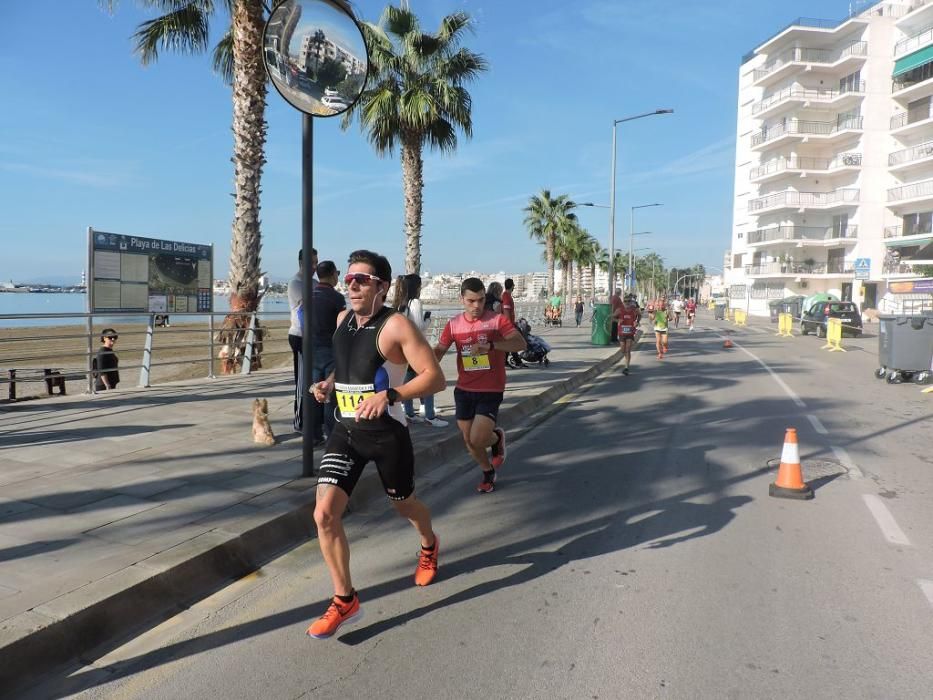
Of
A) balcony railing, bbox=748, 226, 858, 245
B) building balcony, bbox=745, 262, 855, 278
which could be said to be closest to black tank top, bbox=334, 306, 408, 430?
building balcony, bbox=745, 262, 855, 278

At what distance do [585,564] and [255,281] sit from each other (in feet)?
35.8

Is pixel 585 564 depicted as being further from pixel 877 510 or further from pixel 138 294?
pixel 138 294

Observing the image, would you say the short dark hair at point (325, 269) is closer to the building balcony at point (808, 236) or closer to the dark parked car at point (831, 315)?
the dark parked car at point (831, 315)

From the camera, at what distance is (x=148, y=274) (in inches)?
464

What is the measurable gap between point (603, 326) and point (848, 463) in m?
15.8

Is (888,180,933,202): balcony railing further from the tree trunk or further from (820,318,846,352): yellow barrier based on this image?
the tree trunk

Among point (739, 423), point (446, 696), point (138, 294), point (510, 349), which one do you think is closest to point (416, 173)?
point (138, 294)

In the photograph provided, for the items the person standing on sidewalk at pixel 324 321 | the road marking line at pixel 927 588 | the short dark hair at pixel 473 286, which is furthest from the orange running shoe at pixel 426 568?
the road marking line at pixel 927 588

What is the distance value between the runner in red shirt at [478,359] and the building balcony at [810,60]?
207 feet

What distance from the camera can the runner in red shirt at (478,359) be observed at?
17.8 feet

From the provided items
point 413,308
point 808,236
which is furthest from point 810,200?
point 413,308

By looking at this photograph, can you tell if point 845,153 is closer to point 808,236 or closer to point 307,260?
point 808,236

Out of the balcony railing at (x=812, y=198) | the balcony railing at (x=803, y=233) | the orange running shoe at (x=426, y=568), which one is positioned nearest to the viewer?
the orange running shoe at (x=426, y=568)

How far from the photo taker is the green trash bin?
74.0 feet
